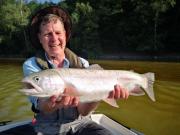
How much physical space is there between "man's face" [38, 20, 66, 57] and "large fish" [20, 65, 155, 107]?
28.4 inches

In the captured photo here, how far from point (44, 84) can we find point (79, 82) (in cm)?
38

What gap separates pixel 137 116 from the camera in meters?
12.9

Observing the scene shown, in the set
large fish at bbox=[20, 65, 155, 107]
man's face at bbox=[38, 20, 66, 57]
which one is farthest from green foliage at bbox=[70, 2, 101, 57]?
large fish at bbox=[20, 65, 155, 107]

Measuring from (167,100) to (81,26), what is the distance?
170 ft

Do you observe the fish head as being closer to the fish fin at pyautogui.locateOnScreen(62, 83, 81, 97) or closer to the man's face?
the fish fin at pyautogui.locateOnScreen(62, 83, 81, 97)

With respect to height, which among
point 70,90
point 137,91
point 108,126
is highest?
point 70,90

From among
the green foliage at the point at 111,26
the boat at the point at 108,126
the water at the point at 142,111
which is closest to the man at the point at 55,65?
the boat at the point at 108,126

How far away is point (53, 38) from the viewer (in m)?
4.94

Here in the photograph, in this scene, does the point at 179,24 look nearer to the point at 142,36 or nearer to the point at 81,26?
the point at 142,36

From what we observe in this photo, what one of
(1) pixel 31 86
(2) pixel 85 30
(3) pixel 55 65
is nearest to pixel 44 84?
(1) pixel 31 86

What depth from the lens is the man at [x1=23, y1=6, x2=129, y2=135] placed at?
4.87 metres

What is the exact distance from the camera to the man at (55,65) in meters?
4.87

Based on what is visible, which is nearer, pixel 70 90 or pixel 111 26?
pixel 70 90

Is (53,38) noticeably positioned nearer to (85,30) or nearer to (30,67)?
(30,67)
